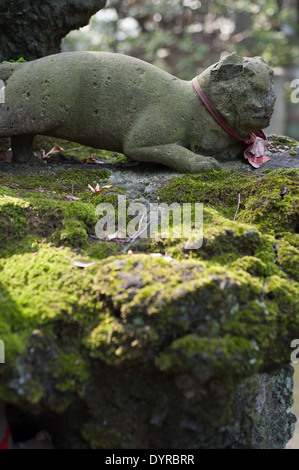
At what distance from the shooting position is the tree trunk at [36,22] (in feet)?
12.6

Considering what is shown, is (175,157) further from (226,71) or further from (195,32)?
(195,32)

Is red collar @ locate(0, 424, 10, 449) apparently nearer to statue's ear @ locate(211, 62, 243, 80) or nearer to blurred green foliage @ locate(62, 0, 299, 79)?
statue's ear @ locate(211, 62, 243, 80)

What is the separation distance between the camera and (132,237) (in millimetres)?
2334

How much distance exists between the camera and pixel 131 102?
3.10 m

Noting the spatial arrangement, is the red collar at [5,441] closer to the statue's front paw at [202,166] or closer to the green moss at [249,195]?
the green moss at [249,195]

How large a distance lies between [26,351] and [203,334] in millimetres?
701

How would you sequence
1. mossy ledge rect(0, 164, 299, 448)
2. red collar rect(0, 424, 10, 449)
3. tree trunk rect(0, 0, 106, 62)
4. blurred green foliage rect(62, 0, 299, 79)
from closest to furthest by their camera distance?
mossy ledge rect(0, 164, 299, 448) < red collar rect(0, 424, 10, 449) < tree trunk rect(0, 0, 106, 62) < blurred green foliage rect(62, 0, 299, 79)

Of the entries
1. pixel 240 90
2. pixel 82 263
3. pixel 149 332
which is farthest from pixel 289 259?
pixel 240 90

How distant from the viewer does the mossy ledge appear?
65.3 inches

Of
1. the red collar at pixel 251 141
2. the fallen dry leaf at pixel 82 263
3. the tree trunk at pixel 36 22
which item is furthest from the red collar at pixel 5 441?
the tree trunk at pixel 36 22

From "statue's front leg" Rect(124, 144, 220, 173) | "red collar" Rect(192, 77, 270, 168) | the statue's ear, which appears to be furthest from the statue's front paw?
the statue's ear

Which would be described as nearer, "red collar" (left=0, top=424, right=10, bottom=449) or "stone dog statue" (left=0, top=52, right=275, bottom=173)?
"red collar" (left=0, top=424, right=10, bottom=449)

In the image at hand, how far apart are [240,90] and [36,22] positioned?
216cm

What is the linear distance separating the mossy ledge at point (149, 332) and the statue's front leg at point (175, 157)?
0.97m
